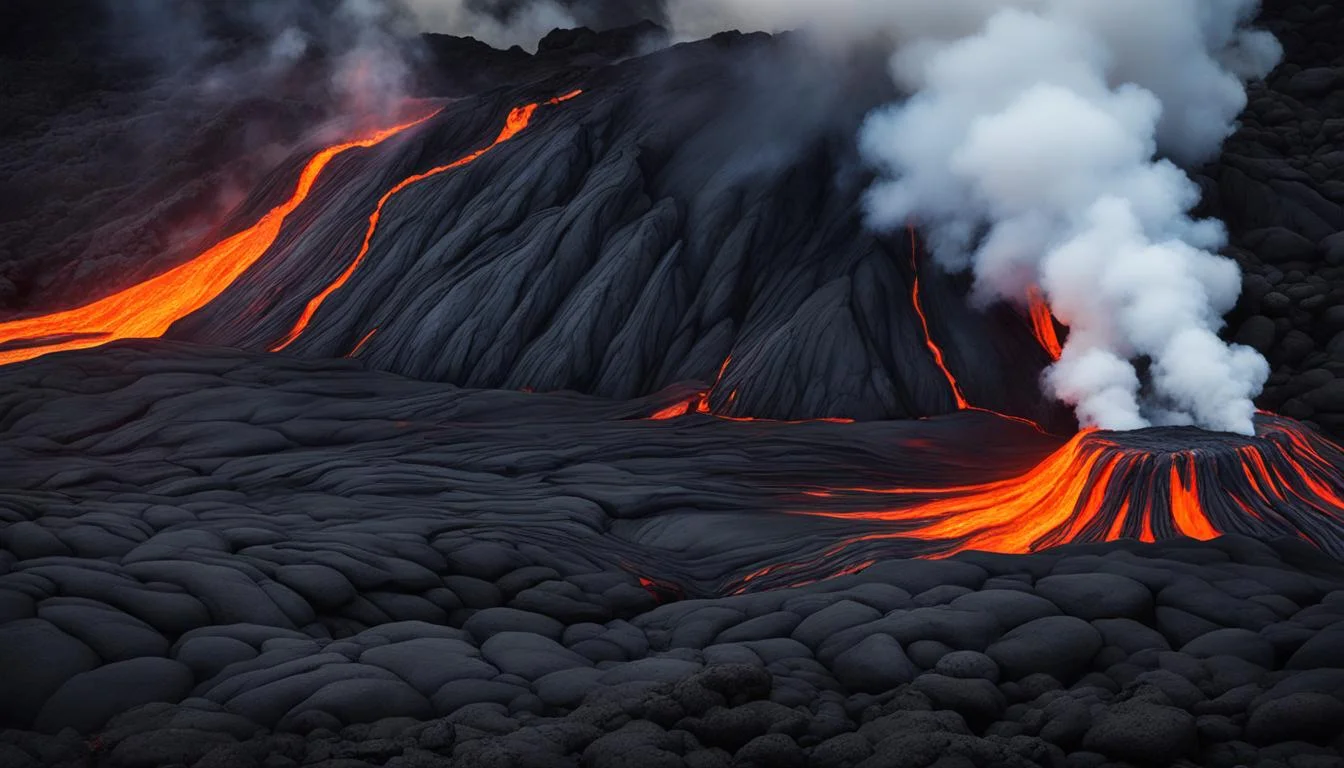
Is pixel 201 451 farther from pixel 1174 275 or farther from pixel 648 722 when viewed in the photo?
pixel 1174 275

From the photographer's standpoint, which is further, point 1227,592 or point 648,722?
point 1227,592

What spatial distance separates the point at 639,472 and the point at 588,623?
181 inches

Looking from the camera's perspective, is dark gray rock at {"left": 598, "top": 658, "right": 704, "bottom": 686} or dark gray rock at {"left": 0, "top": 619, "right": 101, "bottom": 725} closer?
dark gray rock at {"left": 0, "top": 619, "right": 101, "bottom": 725}

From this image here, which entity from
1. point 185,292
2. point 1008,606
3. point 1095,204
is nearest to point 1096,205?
point 1095,204

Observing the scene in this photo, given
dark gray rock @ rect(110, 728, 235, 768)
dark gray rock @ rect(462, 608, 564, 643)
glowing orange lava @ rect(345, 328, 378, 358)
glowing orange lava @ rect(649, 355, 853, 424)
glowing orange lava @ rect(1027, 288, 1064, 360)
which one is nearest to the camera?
dark gray rock @ rect(110, 728, 235, 768)

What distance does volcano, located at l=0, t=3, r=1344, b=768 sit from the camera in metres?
7.00

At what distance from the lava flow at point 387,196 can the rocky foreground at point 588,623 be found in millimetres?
5894

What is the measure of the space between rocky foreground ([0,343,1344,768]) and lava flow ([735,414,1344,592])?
0.73 meters

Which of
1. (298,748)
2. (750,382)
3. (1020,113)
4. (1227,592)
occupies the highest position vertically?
(1020,113)

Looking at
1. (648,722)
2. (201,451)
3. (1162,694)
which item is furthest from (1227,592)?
(201,451)

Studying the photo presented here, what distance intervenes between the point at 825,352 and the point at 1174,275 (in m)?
4.69

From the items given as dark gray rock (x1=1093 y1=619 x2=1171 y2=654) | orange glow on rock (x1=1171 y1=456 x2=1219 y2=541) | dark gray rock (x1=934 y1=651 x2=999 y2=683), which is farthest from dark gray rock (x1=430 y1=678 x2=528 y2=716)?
orange glow on rock (x1=1171 y1=456 x2=1219 y2=541)

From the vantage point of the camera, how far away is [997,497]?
1312 centimetres

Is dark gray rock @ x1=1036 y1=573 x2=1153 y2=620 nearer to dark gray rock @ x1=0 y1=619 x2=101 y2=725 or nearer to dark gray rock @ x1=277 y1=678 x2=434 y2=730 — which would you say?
dark gray rock @ x1=277 y1=678 x2=434 y2=730
